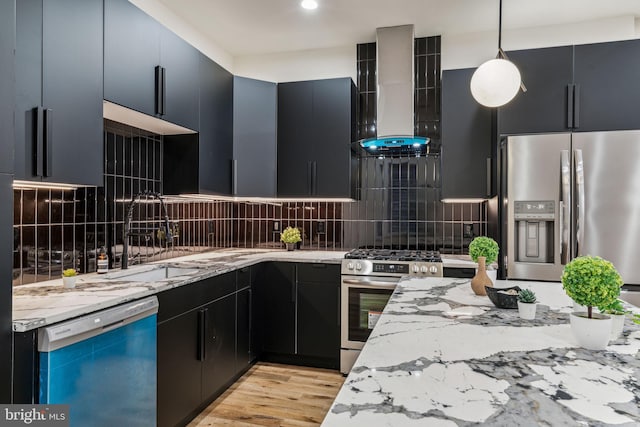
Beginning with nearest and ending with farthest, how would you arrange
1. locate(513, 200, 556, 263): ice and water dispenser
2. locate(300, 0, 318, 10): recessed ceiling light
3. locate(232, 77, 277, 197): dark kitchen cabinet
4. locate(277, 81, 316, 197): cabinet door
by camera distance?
locate(513, 200, 556, 263): ice and water dispenser, locate(300, 0, 318, 10): recessed ceiling light, locate(232, 77, 277, 197): dark kitchen cabinet, locate(277, 81, 316, 197): cabinet door

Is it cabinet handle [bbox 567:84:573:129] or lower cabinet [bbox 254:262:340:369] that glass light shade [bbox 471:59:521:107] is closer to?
cabinet handle [bbox 567:84:573:129]

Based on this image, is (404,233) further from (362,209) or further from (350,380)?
(350,380)

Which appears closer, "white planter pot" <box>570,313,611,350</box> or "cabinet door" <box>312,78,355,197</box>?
"white planter pot" <box>570,313,611,350</box>

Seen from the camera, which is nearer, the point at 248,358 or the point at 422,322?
the point at 422,322

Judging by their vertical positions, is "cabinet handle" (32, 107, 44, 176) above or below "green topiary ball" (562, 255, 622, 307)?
above

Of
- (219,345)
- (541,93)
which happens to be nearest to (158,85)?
(219,345)

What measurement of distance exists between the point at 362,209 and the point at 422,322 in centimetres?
249

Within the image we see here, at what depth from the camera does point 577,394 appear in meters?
0.83

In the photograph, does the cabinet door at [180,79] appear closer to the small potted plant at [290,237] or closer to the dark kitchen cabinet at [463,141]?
the small potted plant at [290,237]

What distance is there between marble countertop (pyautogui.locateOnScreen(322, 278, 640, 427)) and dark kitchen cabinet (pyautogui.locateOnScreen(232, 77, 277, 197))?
2.27 meters

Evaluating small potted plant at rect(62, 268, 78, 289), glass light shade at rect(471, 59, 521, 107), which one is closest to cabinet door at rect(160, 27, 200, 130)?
small potted plant at rect(62, 268, 78, 289)

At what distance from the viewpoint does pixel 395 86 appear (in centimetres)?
349

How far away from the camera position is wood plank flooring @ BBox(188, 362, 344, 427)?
2459mm

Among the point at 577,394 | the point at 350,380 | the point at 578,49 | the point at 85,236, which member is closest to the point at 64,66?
the point at 85,236
